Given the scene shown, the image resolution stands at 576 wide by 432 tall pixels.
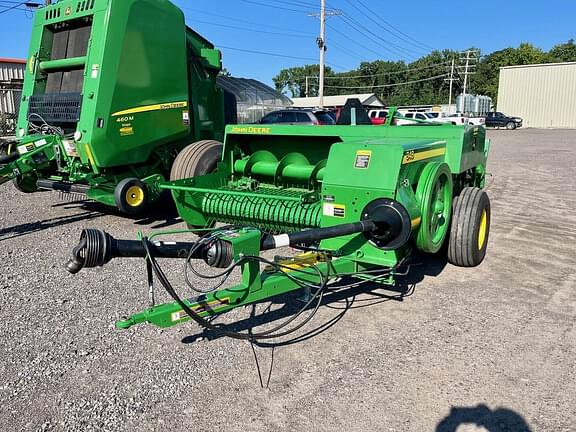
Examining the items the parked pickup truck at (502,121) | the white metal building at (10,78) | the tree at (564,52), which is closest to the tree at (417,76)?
the tree at (564,52)

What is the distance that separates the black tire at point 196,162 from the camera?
607cm

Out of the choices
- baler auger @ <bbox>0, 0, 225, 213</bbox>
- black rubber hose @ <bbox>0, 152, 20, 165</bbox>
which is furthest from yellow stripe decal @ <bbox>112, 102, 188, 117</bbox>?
black rubber hose @ <bbox>0, 152, 20, 165</bbox>

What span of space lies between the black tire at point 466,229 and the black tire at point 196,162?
285 cm

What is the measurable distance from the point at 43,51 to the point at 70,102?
1167 millimetres

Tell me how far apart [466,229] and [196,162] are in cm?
311

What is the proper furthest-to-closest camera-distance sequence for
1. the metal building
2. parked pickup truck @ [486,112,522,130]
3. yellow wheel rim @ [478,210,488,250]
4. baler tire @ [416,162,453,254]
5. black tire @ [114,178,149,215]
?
the metal building, parked pickup truck @ [486,112,522,130], black tire @ [114,178,149,215], yellow wheel rim @ [478,210,488,250], baler tire @ [416,162,453,254]

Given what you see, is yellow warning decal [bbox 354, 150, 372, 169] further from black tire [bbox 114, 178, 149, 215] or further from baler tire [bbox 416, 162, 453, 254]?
black tire [bbox 114, 178, 149, 215]

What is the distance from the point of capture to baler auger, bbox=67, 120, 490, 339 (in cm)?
287

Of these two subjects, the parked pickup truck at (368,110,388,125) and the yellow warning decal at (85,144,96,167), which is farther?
the parked pickup truck at (368,110,388,125)

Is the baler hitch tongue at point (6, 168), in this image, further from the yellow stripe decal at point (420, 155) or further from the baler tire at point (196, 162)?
the yellow stripe decal at point (420, 155)

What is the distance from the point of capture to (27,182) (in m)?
6.79

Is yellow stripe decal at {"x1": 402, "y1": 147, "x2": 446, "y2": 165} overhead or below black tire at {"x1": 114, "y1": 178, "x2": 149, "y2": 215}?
overhead

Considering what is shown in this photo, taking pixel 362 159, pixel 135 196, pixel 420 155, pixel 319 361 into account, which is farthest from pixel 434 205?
pixel 135 196

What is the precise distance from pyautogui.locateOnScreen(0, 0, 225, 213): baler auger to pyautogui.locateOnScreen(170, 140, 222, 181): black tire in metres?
0.03
